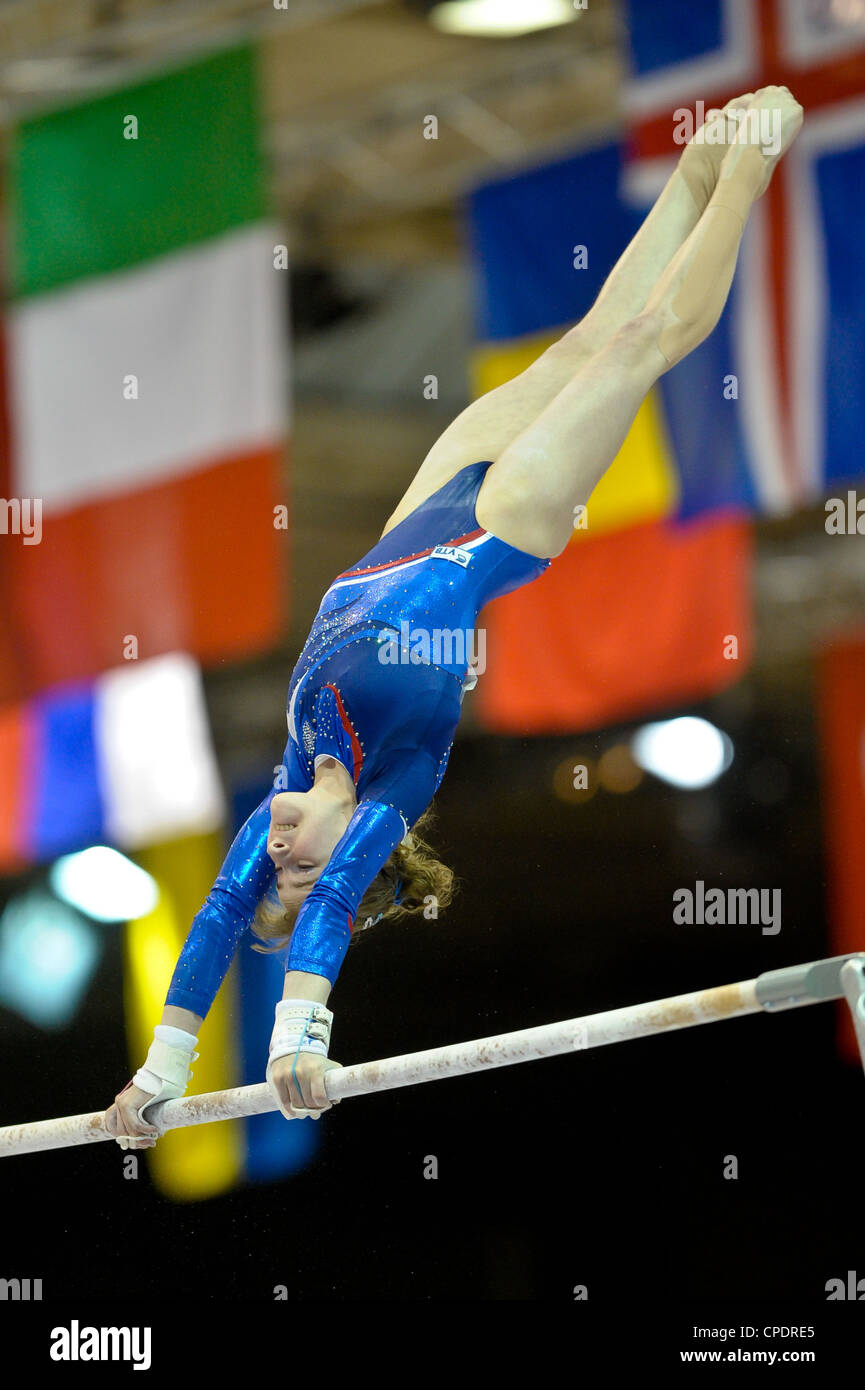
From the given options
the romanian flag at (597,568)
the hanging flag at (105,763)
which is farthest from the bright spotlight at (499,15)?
the hanging flag at (105,763)

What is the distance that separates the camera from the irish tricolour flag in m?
5.16

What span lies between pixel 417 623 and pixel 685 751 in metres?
2.64

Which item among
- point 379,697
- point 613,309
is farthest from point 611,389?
point 379,697

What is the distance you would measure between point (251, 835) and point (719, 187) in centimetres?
160

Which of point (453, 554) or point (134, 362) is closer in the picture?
point (453, 554)

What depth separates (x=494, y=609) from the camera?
5121mm

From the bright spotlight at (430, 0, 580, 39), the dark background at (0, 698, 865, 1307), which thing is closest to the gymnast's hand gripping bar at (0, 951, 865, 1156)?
the dark background at (0, 698, 865, 1307)

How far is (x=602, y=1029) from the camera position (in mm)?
2693

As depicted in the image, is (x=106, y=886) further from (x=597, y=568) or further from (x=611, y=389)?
(x=611, y=389)

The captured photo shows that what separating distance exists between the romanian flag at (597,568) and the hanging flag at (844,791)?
56 cm

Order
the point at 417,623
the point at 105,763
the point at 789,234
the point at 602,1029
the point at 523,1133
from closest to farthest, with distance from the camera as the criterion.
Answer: the point at 602,1029
the point at 417,623
the point at 523,1133
the point at 789,234
the point at 105,763

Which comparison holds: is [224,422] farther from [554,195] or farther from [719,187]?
[719,187]

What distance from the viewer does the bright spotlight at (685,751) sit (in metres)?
5.68

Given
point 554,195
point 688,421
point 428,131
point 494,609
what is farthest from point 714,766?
point 428,131
